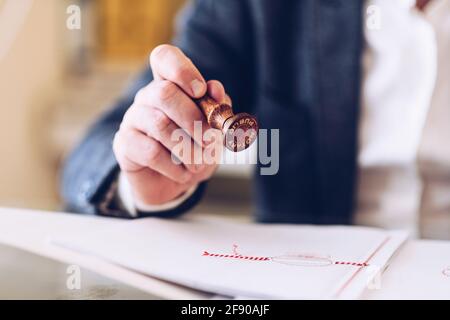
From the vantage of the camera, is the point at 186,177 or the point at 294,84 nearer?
the point at 186,177

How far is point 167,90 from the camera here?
282 mm

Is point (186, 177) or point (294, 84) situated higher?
point (294, 84)

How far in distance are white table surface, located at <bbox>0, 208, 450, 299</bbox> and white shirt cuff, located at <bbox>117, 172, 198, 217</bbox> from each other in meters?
0.01

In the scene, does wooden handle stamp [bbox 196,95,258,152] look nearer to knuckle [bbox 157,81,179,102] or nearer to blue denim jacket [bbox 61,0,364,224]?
knuckle [bbox 157,81,179,102]

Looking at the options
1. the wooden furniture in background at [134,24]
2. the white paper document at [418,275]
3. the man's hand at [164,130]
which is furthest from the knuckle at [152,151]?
the wooden furniture in background at [134,24]

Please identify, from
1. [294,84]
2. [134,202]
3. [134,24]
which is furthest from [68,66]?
[134,202]

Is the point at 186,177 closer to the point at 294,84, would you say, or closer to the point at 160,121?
the point at 160,121

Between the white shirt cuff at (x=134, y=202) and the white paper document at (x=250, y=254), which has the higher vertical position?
the white shirt cuff at (x=134, y=202)

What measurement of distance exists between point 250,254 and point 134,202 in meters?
0.11

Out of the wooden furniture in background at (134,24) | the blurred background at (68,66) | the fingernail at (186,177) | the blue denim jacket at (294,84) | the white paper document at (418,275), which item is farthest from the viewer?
the wooden furniture in background at (134,24)

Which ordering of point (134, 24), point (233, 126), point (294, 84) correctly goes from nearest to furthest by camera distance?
point (233, 126)
point (294, 84)
point (134, 24)

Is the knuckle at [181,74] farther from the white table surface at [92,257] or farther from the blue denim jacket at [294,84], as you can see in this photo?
the blue denim jacket at [294,84]

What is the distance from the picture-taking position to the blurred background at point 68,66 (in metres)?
1.04
